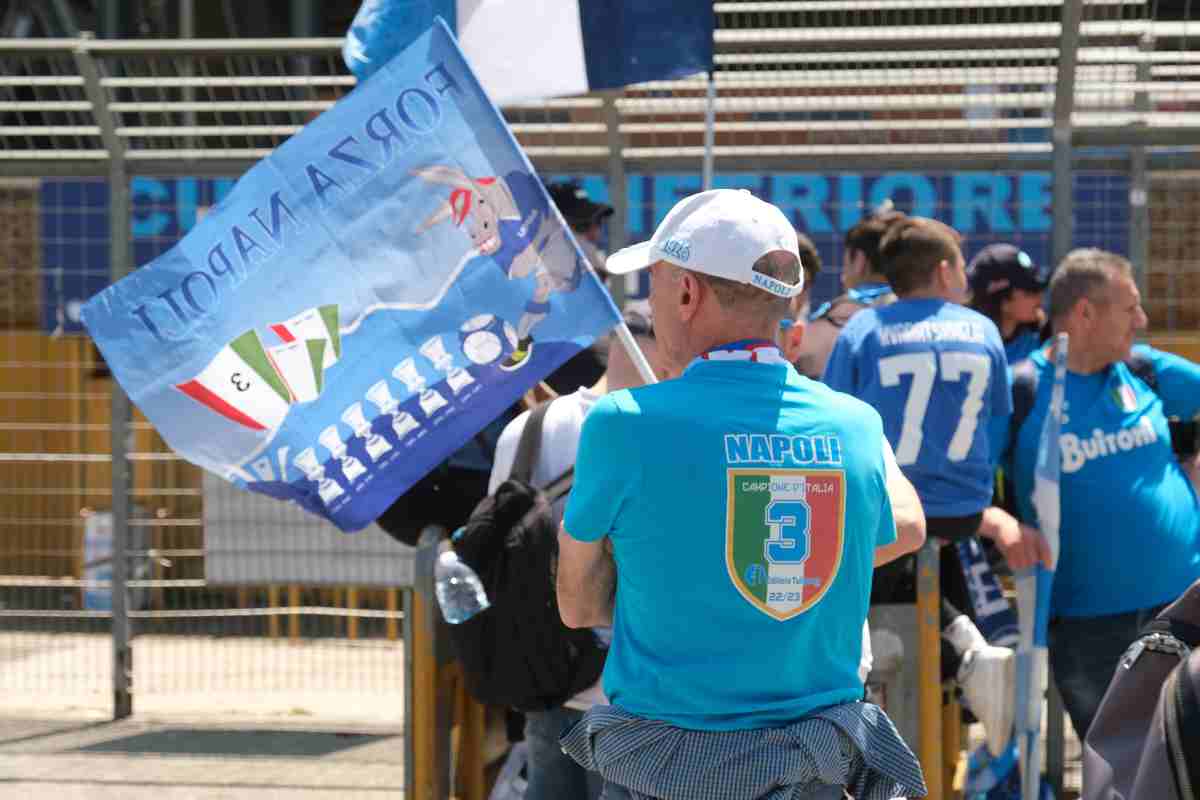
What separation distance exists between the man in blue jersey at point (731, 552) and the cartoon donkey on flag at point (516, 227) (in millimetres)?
1380

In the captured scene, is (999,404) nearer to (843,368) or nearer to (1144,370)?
(843,368)

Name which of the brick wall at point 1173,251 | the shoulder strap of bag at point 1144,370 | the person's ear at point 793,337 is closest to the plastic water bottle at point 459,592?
the person's ear at point 793,337

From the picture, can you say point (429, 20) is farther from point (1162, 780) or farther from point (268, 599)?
point (268, 599)

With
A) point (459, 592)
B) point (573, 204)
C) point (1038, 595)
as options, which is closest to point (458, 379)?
point (459, 592)

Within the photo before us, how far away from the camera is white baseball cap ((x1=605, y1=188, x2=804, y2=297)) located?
290 cm

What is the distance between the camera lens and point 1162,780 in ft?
7.70

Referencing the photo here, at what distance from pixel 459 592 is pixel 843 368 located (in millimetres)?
1566

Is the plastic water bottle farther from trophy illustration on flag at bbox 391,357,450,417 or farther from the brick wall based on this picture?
the brick wall

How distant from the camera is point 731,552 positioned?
279 centimetres

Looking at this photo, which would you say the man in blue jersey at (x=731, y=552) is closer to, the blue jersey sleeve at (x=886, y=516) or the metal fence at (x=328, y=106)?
the blue jersey sleeve at (x=886, y=516)

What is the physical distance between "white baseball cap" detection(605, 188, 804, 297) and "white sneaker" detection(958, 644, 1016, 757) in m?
2.30

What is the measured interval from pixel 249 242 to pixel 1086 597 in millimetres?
2971

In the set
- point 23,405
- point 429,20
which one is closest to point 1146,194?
point 429,20

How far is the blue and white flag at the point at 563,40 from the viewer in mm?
5293
